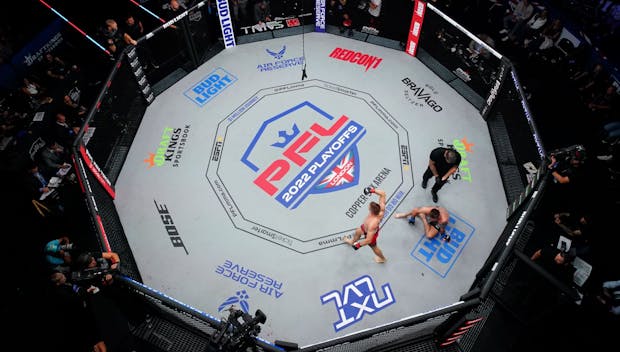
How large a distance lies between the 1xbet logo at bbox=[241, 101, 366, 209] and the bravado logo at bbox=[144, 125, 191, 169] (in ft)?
4.70

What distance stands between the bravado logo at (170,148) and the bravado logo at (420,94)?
17.2 ft

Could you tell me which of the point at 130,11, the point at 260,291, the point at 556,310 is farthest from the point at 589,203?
the point at 130,11

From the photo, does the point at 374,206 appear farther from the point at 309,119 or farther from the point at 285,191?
the point at 309,119

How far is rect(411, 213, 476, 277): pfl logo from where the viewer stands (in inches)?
293

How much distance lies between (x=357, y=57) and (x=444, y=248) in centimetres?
559

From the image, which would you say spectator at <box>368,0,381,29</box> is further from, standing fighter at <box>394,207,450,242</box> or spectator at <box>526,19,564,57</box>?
standing fighter at <box>394,207,450,242</box>

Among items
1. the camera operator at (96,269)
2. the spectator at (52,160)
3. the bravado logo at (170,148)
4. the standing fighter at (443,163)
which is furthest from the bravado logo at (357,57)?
the camera operator at (96,269)

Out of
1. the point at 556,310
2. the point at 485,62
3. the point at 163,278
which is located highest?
the point at 485,62

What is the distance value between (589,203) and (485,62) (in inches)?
139

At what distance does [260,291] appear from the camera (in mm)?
7152

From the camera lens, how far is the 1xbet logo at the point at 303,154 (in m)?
8.45

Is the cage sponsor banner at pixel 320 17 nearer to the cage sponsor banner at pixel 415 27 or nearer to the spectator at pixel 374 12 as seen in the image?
the spectator at pixel 374 12

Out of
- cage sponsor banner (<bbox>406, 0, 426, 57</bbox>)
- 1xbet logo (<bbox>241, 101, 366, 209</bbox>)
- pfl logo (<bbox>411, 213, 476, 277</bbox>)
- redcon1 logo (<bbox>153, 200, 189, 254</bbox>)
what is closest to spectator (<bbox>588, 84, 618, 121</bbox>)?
cage sponsor banner (<bbox>406, 0, 426, 57</bbox>)

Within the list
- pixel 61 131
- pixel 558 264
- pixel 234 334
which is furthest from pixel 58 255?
pixel 558 264
